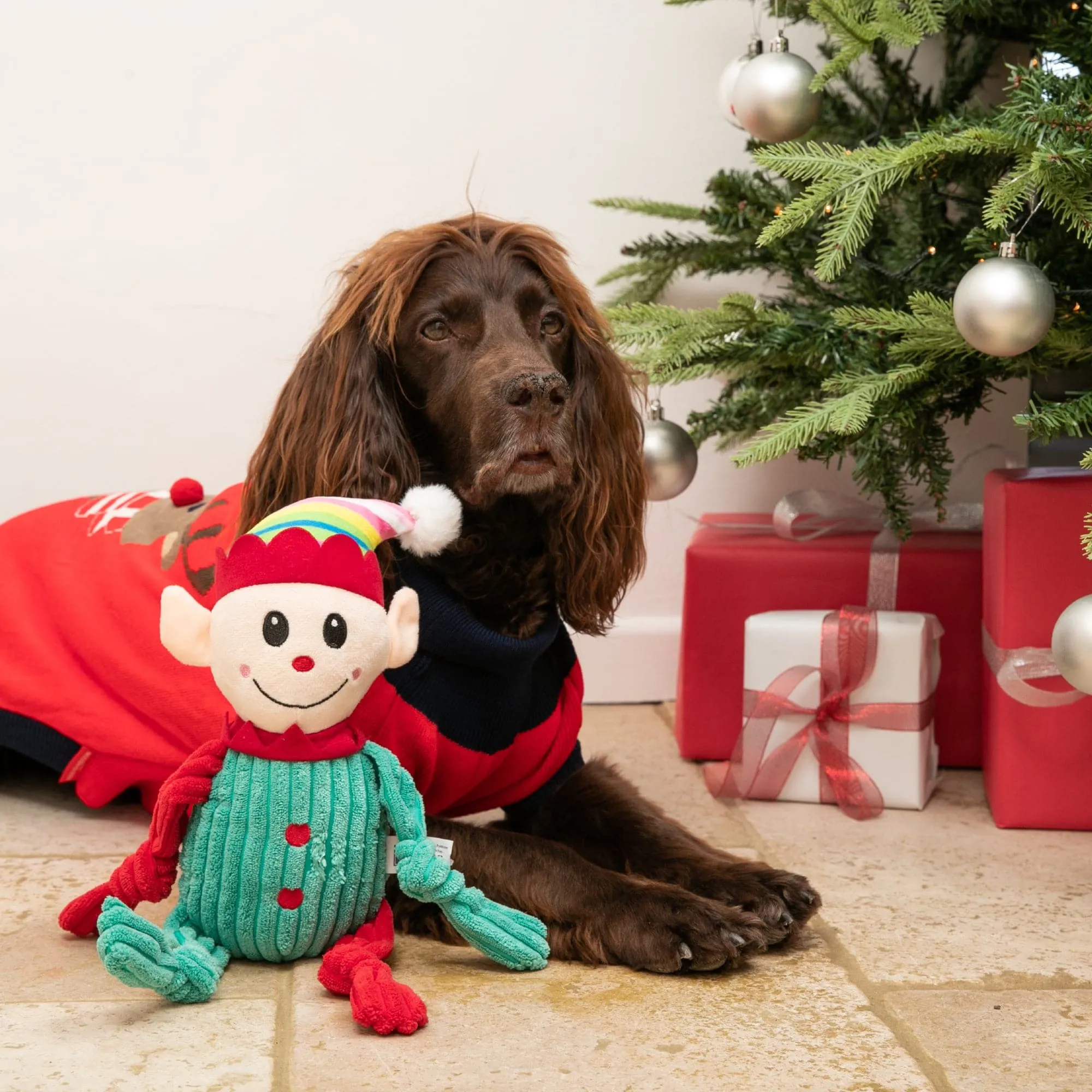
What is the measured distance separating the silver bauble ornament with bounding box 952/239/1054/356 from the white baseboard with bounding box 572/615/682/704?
1.18 m

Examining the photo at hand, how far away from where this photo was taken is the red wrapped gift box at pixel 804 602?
221cm

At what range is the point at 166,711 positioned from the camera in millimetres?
1830

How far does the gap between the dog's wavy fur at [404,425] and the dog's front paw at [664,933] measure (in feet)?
1.38

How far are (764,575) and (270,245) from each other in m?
1.14

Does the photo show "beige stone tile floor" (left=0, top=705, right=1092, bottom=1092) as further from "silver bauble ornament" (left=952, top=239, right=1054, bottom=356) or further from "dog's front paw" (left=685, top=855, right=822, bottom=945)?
"silver bauble ornament" (left=952, top=239, right=1054, bottom=356)

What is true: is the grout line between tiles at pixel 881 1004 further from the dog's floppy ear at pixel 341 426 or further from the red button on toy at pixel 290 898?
the dog's floppy ear at pixel 341 426

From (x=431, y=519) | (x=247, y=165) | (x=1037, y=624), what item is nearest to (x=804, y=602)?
(x=1037, y=624)

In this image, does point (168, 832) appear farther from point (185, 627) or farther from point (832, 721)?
point (832, 721)

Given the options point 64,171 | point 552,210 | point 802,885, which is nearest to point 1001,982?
point 802,885

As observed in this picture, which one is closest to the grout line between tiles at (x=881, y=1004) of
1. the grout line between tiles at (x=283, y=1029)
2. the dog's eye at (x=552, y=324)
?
the grout line between tiles at (x=283, y=1029)

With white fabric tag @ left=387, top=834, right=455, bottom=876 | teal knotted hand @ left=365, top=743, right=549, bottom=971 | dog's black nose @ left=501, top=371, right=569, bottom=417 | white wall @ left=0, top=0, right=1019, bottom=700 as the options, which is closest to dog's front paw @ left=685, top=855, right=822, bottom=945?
teal knotted hand @ left=365, top=743, right=549, bottom=971

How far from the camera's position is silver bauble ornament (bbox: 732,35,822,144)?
198 centimetres

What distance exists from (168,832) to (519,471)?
0.55 meters

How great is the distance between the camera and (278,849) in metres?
1.29
